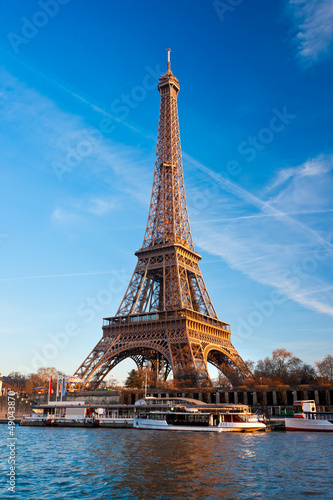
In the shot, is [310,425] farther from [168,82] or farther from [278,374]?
[168,82]

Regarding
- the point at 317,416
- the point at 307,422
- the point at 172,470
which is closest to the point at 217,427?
the point at 307,422

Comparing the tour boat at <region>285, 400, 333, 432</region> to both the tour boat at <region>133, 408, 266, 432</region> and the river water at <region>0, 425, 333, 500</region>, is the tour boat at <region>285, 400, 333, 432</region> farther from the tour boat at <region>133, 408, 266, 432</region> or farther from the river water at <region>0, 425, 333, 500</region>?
the river water at <region>0, 425, 333, 500</region>

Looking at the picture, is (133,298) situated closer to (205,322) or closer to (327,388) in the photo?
(205,322)

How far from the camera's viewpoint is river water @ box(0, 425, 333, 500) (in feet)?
75.9

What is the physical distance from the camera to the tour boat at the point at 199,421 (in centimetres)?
5678

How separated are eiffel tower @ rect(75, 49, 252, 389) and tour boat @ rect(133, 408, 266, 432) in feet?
47.7

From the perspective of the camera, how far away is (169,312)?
87.4 metres

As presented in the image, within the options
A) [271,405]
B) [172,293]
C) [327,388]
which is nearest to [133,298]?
[172,293]

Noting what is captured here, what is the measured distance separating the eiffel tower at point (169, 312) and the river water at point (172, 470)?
3743 centimetres

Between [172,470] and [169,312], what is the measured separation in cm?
5933

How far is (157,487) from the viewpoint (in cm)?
2373

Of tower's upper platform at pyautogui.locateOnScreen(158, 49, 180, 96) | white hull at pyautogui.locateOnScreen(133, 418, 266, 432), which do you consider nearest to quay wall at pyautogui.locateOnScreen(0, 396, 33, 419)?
white hull at pyautogui.locateOnScreen(133, 418, 266, 432)

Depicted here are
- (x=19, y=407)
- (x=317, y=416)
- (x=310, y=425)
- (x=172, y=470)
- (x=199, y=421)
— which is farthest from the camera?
(x=19, y=407)

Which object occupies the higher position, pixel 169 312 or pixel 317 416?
pixel 169 312
